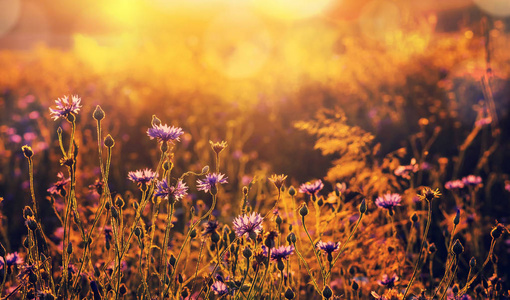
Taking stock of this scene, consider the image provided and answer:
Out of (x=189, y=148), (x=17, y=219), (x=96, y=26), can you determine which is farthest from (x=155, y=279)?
(x=96, y=26)

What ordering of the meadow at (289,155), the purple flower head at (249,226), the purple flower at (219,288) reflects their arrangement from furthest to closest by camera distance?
1. the meadow at (289,155)
2. the purple flower at (219,288)
3. the purple flower head at (249,226)

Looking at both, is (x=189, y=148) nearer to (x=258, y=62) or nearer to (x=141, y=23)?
(x=258, y=62)

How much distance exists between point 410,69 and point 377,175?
9.98 ft

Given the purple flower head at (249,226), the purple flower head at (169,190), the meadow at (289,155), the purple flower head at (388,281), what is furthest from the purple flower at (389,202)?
the purple flower head at (169,190)

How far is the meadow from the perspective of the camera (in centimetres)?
197

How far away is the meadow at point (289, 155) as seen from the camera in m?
1.97

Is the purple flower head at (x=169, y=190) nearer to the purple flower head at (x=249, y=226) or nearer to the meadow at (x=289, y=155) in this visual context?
the meadow at (x=289, y=155)

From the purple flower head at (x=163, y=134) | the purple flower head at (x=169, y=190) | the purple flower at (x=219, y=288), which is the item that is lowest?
the purple flower at (x=219, y=288)

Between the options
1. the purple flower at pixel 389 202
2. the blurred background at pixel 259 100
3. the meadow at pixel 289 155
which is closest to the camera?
the purple flower at pixel 389 202

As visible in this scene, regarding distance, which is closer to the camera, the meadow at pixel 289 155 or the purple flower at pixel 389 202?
the purple flower at pixel 389 202

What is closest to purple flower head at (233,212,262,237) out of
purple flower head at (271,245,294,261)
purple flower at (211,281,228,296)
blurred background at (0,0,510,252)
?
purple flower head at (271,245,294,261)

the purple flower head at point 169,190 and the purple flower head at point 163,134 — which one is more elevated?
the purple flower head at point 163,134

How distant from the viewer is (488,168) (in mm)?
3350

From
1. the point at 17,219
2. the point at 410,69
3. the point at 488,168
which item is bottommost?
the point at 17,219
